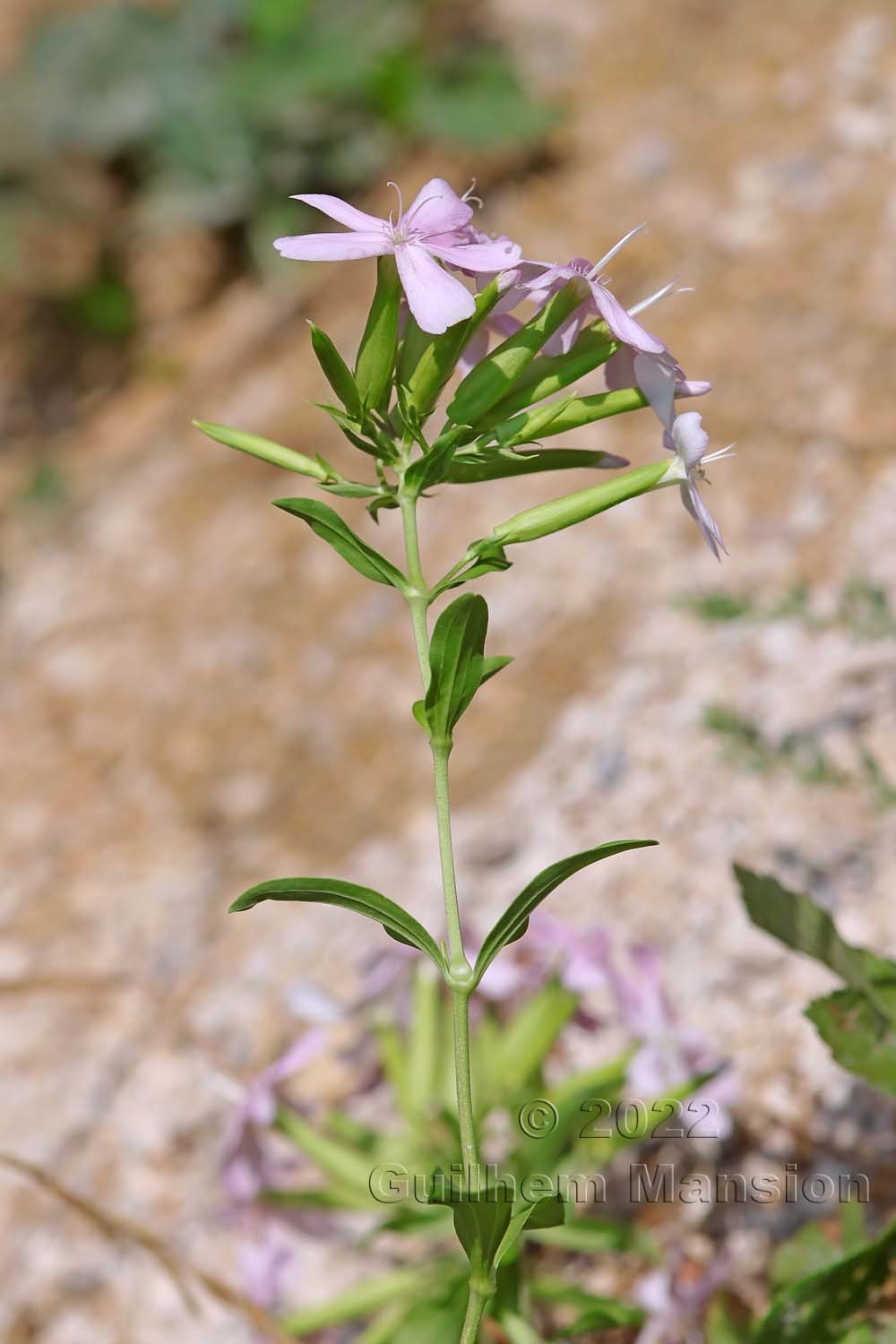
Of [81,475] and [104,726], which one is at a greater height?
[81,475]

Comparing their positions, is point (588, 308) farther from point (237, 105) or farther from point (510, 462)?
point (237, 105)

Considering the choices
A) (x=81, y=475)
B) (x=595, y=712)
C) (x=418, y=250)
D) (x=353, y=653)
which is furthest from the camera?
(x=81, y=475)

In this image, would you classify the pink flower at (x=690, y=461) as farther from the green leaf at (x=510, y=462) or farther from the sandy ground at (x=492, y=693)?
the sandy ground at (x=492, y=693)

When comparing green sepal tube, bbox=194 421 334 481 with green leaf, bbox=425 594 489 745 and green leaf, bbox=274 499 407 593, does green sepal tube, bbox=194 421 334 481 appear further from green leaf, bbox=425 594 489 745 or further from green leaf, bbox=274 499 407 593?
green leaf, bbox=425 594 489 745

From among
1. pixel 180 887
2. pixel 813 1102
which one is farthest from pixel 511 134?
pixel 813 1102

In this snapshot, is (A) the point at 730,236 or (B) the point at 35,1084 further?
(A) the point at 730,236

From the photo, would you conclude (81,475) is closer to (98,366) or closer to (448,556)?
(98,366)
